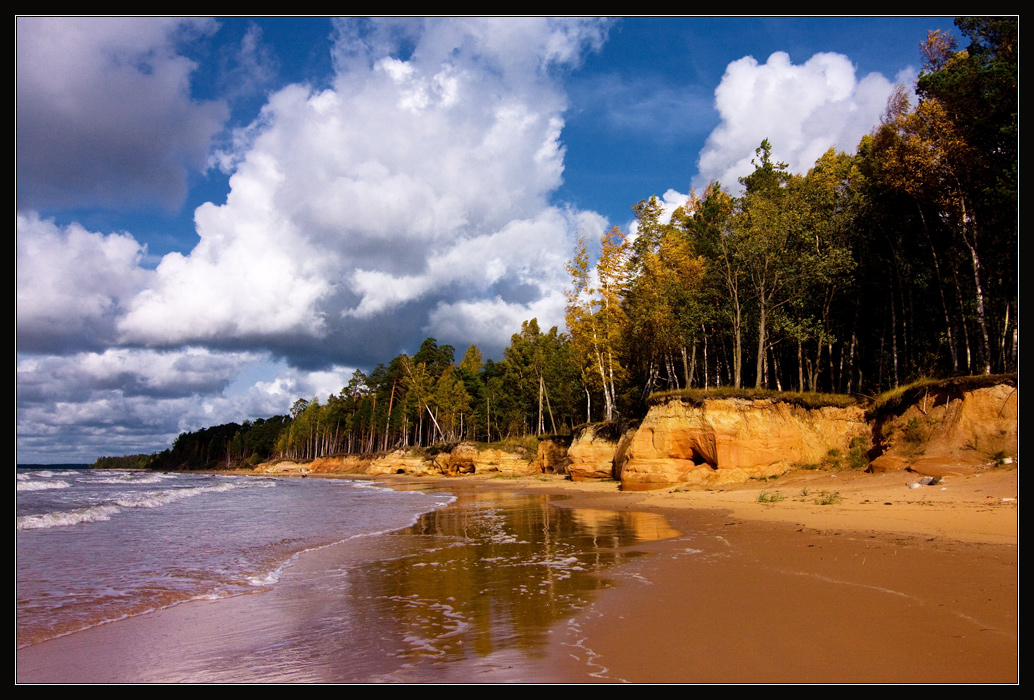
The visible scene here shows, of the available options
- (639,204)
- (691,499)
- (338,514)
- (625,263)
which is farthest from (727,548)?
(639,204)

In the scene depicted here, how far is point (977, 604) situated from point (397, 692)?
5.92 meters

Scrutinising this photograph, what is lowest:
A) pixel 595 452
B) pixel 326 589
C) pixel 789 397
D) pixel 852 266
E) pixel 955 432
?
pixel 326 589

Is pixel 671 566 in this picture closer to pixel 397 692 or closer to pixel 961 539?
pixel 961 539

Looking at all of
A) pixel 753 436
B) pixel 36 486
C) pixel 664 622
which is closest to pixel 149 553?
pixel 664 622

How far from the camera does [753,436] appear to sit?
2250 centimetres

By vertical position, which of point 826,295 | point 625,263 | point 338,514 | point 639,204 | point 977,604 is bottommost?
point 338,514

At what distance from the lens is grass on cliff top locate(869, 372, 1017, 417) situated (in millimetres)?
16969

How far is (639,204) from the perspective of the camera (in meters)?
35.6

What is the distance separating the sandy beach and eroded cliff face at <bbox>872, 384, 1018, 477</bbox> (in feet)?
19.5

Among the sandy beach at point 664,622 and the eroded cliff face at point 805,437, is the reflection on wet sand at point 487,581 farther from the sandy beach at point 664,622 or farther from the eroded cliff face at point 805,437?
the eroded cliff face at point 805,437

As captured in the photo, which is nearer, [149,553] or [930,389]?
[149,553]

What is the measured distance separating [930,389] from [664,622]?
17.8 m

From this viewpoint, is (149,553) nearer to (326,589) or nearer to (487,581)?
(326,589)

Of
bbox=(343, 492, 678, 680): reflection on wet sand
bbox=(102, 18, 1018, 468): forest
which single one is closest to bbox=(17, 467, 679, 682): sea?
bbox=(343, 492, 678, 680): reflection on wet sand
